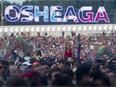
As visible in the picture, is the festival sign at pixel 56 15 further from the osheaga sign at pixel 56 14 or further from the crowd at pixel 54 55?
the crowd at pixel 54 55

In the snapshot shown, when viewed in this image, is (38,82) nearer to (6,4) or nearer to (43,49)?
(43,49)

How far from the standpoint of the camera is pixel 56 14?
→ 226ft

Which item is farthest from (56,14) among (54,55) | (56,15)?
(54,55)

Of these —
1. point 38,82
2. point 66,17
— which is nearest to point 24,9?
point 66,17

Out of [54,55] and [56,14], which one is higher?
[56,14]

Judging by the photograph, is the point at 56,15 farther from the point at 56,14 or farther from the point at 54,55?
the point at 54,55

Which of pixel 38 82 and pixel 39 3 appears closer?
pixel 38 82

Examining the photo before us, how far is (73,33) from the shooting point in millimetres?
56688

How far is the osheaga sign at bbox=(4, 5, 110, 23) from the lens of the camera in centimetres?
6744

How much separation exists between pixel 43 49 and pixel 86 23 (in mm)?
22217

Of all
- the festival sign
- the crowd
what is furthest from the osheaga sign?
the crowd

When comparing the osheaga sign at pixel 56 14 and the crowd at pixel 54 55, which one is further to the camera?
the osheaga sign at pixel 56 14

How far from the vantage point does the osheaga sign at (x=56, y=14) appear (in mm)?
67438

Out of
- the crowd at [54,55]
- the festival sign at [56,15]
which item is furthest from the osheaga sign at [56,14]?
the crowd at [54,55]
